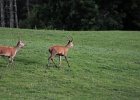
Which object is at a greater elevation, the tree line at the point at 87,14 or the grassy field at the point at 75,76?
the tree line at the point at 87,14

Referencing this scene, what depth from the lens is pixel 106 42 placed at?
966 inches

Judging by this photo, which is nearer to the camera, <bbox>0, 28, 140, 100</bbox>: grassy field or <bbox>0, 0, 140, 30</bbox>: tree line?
<bbox>0, 28, 140, 100</bbox>: grassy field

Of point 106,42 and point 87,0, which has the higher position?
point 87,0

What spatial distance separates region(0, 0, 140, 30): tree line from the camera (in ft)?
135

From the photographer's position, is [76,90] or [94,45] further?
[94,45]

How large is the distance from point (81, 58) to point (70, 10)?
2513 centimetres

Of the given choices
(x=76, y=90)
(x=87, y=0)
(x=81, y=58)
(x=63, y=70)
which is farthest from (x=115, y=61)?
(x=87, y=0)

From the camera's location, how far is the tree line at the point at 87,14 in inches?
1614

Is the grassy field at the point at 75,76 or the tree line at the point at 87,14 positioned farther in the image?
the tree line at the point at 87,14

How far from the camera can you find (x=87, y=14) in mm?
Result: 41094

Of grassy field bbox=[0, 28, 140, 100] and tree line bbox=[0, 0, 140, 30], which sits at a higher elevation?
tree line bbox=[0, 0, 140, 30]

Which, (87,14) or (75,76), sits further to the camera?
(87,14)

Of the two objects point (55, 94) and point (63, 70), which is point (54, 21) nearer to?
point (63, 70)

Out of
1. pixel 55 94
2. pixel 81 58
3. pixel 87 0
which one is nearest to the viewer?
pixel 55 94
